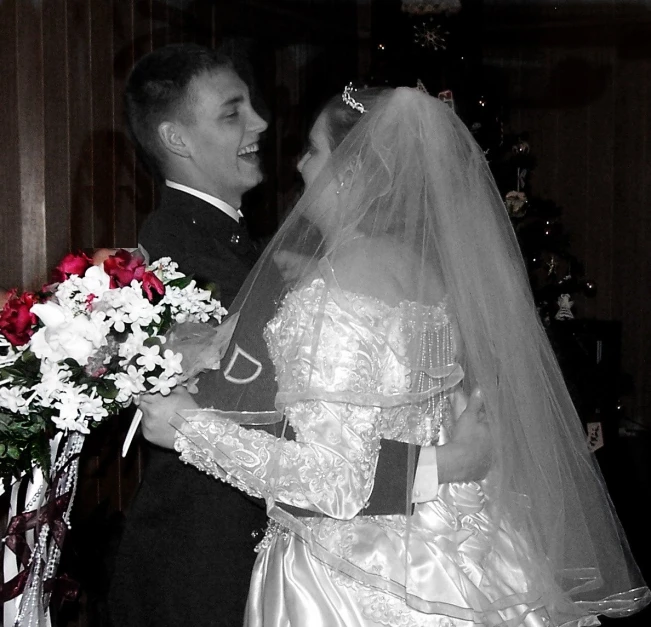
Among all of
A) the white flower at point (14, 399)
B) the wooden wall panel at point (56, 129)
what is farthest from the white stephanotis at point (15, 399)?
the wooden wall panel at point (56, 129)

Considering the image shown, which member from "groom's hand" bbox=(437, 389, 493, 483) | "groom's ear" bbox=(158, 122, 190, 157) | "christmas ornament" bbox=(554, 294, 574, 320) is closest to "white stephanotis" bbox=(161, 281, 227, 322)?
"groom's hand" bbox=(437, 389, 493, 483)

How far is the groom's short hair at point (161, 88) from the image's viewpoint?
2248 millimetres

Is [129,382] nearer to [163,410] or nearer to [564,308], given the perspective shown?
[163,410]

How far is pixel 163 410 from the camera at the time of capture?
161 centimetres

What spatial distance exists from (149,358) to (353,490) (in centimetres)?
43

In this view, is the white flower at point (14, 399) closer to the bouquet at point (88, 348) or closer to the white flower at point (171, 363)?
the bouquet at point (88, 348)

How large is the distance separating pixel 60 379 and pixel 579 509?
1.02 m

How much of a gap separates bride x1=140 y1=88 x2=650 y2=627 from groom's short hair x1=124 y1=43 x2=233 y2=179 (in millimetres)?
663

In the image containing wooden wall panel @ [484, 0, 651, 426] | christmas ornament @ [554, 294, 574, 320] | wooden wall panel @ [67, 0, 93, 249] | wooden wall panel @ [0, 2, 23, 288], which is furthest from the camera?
wooden wall panel @ [484, 0, 651, 426]

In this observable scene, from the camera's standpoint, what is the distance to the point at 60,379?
1.53 m

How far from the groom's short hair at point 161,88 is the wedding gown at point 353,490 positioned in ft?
3.02

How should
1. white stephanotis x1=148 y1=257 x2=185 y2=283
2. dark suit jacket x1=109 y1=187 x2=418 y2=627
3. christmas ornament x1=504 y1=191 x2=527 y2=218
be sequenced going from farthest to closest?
christmas ornament x1=504 y1=191 x2=527 y2=218, dark suit jacket x1=109 y1=187 x2=418 y2=627, white stephanotis x1=148 y1=257 x2=185 y2=283

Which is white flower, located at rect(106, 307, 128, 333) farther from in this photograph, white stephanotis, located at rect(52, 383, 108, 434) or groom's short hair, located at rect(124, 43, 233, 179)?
groom's short hair, located at rect(124, 43, 233, 179)

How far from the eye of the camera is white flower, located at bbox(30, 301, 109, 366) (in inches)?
59.6
